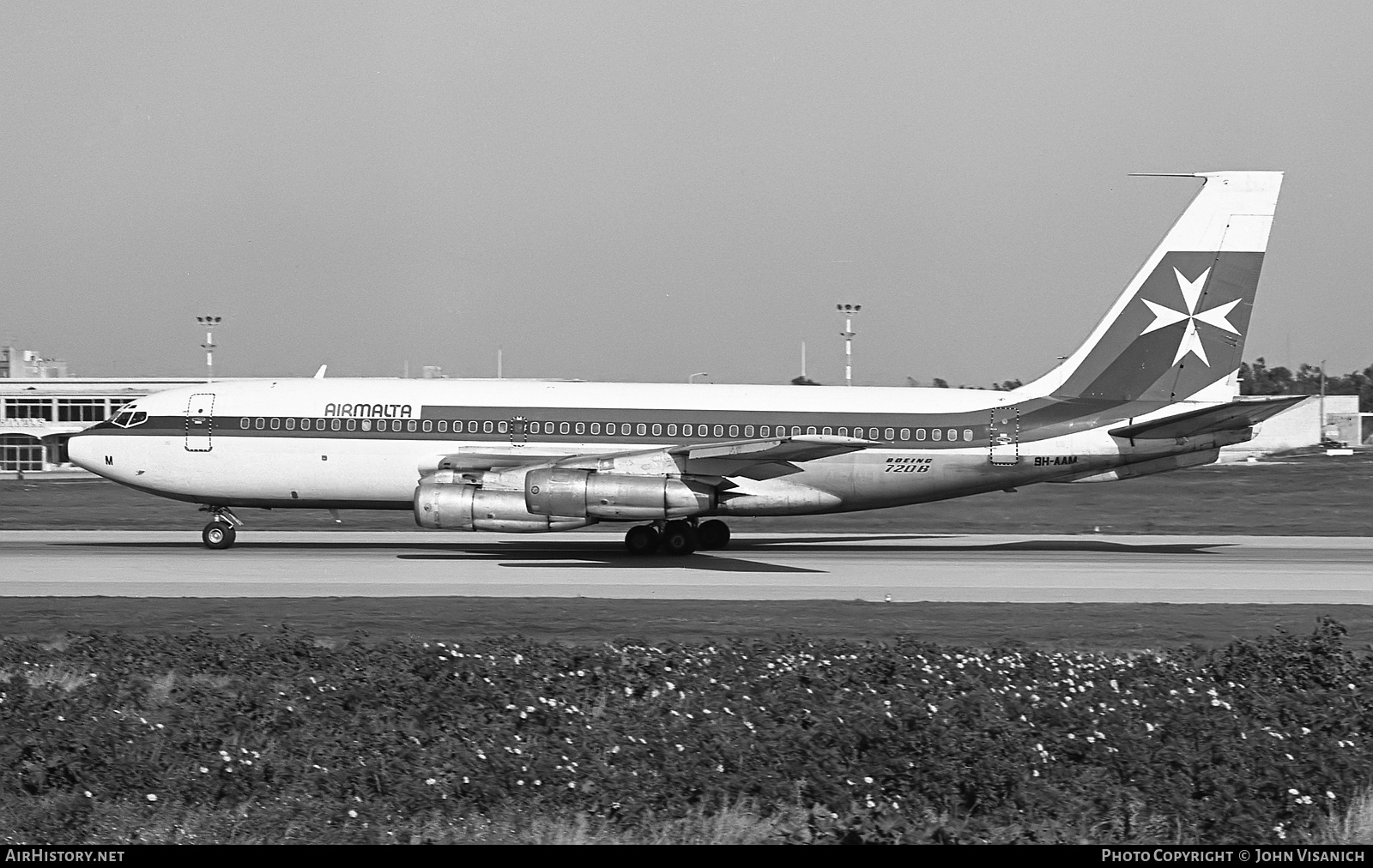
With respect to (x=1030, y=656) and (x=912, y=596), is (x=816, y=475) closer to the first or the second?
(x=912, y=596)

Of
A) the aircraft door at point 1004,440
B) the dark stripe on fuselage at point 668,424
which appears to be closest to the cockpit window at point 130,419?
the dark stripe on fuselage at point 668,424

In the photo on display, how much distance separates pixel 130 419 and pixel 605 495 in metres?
12.8

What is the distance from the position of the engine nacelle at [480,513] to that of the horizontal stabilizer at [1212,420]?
13.5 metres

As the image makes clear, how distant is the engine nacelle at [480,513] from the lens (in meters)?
28.8

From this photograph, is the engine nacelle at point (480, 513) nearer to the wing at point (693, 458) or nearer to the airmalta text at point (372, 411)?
the wing at point (693, 458)

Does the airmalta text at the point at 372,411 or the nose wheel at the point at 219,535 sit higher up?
the airmalta text at the point at 372,411

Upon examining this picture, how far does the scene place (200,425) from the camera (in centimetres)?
3175

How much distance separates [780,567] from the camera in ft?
95.2

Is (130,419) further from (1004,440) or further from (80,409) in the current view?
(80,409)

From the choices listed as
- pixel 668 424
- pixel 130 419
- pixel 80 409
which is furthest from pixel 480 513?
pixel 80 409

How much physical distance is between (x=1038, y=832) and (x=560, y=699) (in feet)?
16.6

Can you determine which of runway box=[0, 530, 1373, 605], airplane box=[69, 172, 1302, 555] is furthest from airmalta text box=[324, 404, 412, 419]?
runway box=[0, 530, 1373, 605]

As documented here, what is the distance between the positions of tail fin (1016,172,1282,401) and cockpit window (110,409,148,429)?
23.0 m
